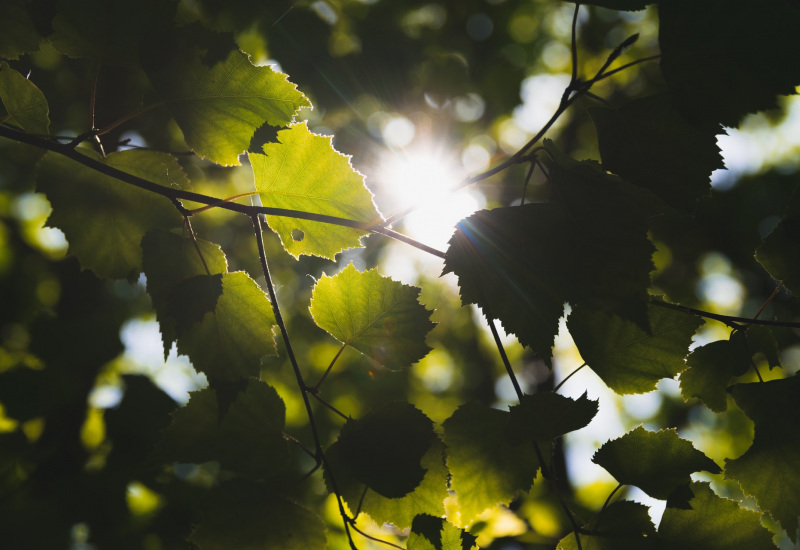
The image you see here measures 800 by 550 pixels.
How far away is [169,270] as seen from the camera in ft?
3.28

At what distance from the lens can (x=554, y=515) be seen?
327 centimetres

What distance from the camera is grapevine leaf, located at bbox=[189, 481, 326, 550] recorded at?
0.97 metres

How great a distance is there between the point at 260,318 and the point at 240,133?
14.6 inches

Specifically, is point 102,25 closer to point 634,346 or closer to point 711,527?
point 634,346

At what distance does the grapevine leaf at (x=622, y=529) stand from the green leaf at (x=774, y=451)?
25 centimetres

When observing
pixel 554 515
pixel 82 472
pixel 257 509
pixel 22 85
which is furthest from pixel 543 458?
pixel 554 515

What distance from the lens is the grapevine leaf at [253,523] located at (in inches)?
38.1

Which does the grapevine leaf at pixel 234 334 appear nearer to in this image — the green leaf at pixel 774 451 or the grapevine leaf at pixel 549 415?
the grapevine leaf at pixel 549 415

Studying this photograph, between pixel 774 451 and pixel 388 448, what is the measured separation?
79 centimetres

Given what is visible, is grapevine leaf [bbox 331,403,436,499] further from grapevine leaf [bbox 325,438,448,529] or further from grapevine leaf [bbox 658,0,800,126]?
grapevine leaf [bbox 658,0,800,126]

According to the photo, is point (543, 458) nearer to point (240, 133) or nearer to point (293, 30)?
point (240, 133)

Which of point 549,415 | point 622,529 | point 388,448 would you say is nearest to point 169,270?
point 388,448

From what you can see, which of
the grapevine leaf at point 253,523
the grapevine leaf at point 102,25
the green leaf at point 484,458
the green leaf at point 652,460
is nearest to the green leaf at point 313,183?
the grapevine leaf at point 102,25

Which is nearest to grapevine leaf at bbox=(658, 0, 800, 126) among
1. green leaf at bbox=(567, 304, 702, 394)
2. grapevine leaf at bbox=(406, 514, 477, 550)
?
green leaf at bbox=(567, 304, 702, 394)
